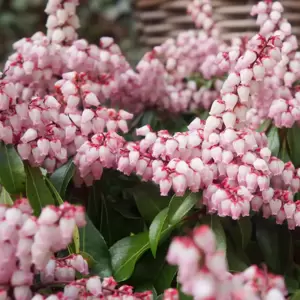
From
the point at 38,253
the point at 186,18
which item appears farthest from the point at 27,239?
the point at 186,18

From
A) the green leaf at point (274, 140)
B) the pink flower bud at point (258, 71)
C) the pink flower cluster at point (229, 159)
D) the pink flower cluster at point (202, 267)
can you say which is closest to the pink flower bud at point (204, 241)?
the pink flower cluster at point (202, 267)

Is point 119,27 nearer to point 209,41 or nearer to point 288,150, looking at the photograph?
point 209,41

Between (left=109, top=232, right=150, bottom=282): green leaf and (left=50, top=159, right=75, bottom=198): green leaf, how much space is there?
99 mm

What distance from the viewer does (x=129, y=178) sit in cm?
85

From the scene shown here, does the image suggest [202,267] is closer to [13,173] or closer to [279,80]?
[13,173]

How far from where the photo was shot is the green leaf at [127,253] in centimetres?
69

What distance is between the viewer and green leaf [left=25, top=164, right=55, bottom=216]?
694 millimetres

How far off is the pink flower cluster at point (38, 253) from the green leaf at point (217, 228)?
0.17 m

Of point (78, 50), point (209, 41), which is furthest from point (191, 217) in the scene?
point (209, 41)

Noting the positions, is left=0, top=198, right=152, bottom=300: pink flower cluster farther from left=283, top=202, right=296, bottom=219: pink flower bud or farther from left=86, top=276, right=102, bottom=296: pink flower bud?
left=283, top=202, right=296, bottom=219: pink flower bud

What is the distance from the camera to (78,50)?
0.89m

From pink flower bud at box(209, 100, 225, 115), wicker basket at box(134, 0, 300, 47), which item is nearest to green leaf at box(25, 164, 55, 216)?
pink flower bud at box(209, 100, 225, 115)

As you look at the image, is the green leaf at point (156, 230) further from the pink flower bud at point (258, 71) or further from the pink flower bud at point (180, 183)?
the pink flower bud at point (258, 71)

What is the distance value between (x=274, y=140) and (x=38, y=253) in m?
0.51
